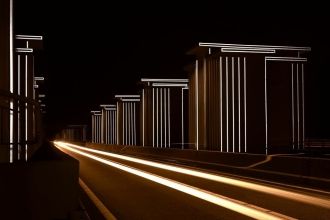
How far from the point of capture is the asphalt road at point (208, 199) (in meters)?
11.3

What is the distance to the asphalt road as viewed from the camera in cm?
1131

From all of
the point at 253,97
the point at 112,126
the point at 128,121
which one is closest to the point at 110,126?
the point at 112,126

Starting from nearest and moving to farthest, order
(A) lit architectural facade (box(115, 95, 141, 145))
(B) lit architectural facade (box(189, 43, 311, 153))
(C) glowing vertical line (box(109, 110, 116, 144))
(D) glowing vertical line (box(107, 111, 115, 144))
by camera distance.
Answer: (B) lit architectural facade (box(189, 43, 311, 153)) → (A) lit architectural facade (box(115, 95, 141, 145)) → (C) glowing vertical line (box(109, 110, 116, 144)) → (D) glowing vertical line (box(107, 111, 115, 144))

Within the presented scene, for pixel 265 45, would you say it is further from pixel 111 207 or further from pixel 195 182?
pixel 111 207

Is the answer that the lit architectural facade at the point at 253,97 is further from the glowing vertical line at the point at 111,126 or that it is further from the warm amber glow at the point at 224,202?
the glowing vertical line at the point at 111,126

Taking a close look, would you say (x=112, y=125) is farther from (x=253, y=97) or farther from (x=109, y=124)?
(x=253, y=97)

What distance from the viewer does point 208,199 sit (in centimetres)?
1404

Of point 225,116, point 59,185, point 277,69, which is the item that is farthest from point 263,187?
point 277,69

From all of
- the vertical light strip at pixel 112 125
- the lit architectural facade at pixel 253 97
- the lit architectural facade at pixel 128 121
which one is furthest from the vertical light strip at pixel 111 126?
the lit architectural facade at pixel 253 97

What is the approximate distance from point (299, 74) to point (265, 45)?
314 cm

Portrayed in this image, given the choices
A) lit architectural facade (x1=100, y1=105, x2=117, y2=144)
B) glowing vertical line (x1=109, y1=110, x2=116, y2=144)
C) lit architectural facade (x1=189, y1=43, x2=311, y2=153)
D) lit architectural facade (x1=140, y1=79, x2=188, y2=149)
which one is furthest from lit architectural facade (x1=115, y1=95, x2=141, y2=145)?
lit architectural facade (x1=189, y1=43, x2=311, y2=153)

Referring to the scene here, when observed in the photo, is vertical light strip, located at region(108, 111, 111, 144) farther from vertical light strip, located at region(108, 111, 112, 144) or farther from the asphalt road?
the asphalt road

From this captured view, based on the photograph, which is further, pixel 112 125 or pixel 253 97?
pixel 112 125

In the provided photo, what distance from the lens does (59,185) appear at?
335 inches
